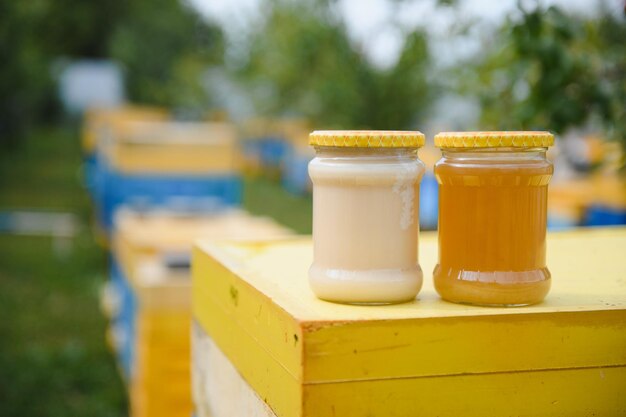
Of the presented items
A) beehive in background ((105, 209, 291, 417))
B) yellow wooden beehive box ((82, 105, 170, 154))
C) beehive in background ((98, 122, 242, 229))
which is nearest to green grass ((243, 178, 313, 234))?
yellow wooden beehive box ((82, 105, 170, 154))

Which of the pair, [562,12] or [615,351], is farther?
[562,12]

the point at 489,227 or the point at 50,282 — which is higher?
the point at 489,227

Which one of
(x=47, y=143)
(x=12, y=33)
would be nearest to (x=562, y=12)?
(x=12, y=33)

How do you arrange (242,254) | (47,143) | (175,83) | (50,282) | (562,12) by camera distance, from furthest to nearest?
(47,143) < (175,83) < (50,282) < (562,12) < (242,254)

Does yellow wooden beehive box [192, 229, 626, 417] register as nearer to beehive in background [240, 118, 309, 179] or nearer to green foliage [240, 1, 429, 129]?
green foliage [240, 1, 429, 129]

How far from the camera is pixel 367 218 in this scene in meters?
1.26

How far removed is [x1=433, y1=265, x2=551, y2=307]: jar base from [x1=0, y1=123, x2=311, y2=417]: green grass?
407cm

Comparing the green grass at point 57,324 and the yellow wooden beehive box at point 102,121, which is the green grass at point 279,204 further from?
the yellow wooden beehive box at point 102,121

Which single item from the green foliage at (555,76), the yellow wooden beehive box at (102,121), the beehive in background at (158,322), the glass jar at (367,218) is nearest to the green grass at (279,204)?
the yellow wooden beehive box at (102,121)

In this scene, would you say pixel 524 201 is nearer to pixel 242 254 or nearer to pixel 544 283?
pixel 544 283

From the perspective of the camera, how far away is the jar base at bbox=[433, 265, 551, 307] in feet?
4.03

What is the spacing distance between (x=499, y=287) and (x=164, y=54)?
27037mm

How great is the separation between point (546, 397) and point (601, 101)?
210cm

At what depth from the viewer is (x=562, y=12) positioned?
106 inches
